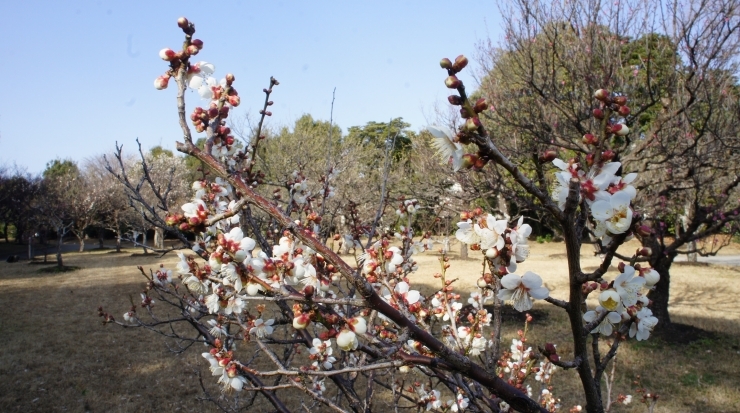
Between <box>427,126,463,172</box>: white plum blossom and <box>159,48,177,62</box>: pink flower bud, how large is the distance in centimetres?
62

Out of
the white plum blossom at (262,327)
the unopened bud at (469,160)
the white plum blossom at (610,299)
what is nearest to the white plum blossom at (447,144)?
the unopened bud at (469,160)

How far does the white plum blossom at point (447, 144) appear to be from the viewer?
72 centimetres

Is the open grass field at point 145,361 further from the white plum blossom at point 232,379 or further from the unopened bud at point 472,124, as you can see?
the unopened bud at point 472,124

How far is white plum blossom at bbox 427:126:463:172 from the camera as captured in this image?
0.72 m

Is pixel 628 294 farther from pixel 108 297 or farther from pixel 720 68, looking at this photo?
pixel 108 297

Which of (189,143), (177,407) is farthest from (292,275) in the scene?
(177,407)

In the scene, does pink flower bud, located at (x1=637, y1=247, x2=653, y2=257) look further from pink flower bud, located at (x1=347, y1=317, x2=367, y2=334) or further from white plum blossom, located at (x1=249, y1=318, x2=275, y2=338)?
white plum blossom, located at (x1=249, y1=318, x2=275, y2=338)

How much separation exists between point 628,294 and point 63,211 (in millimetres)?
21344

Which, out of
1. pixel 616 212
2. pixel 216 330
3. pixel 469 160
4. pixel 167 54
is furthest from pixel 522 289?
pixel 216 330

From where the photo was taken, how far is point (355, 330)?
893 millimetres

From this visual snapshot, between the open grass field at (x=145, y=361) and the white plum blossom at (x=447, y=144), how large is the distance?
15.0 ft

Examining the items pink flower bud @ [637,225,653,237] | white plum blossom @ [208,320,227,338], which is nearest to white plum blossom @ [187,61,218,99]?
pink flower bud @ [637,225,653,237]

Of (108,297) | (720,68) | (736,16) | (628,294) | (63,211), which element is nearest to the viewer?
(628,294)

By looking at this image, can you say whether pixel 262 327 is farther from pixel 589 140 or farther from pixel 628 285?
pixel 589 140
